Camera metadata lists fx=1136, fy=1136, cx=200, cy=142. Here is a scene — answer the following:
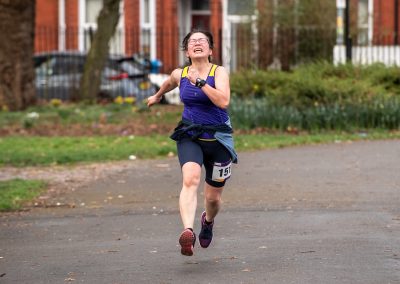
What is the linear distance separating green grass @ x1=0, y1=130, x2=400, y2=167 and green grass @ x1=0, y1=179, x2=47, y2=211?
2100 millimetres

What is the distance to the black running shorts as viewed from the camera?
8445 mm

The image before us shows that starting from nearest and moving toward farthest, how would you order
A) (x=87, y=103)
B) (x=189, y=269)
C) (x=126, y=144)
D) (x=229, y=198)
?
(x=189, y=269) < (x=229, y=198) < (x=126, y=144) < (x=87, y=103)

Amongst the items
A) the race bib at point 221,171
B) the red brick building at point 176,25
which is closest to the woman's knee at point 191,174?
the race bib at point 221,171

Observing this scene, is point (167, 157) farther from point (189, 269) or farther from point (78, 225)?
point (189, 269)

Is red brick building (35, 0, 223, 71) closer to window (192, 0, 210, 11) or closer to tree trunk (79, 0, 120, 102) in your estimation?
window (192, 0, 210, 11)

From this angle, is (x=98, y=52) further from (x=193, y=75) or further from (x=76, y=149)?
(x=193, y=75)

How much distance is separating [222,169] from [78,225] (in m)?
2.47

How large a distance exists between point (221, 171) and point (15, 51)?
49.3 ft

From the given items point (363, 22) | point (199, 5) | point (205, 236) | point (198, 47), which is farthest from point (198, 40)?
point (199, 5)

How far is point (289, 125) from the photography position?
1902cm

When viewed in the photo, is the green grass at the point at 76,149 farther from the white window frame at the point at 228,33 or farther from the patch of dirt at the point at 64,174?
the white window frame at the point at 228,33

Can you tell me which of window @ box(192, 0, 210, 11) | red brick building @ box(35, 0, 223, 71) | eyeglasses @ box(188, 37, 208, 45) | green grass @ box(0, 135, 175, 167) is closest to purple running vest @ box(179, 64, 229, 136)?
eyeglasses @ box(188, 37, 208, 45)

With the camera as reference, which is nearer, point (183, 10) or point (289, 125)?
point (289, 125)

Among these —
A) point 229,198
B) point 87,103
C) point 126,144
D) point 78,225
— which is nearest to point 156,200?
point 229,198
